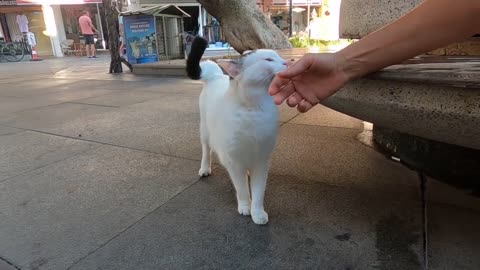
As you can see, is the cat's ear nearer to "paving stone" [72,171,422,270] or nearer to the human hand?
the human hand

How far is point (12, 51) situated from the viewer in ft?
63.0

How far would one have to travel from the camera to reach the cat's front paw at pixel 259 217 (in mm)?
2215

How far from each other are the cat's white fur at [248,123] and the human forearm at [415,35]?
1.52 feet

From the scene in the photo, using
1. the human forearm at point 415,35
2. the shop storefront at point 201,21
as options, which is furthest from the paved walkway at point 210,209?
the shop storefront at point 201,21

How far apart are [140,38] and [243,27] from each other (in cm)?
487

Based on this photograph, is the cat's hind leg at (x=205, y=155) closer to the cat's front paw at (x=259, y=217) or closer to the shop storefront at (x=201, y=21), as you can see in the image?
the cat's front paw at (x=259, y=217)

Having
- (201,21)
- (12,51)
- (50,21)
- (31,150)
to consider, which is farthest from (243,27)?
(50,21)

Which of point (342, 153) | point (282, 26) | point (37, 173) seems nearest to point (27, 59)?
point (282, 26)

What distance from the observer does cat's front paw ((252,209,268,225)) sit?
2215 millimetres

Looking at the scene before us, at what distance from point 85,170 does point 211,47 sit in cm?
→ 1646

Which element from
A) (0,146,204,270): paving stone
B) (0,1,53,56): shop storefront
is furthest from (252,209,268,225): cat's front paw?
(0,1,53,56): shop storefront

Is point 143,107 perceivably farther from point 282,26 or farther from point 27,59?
point 282,26

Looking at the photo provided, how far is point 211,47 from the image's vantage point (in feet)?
61.8

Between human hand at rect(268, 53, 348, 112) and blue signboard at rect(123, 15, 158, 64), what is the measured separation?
37.2 feet
